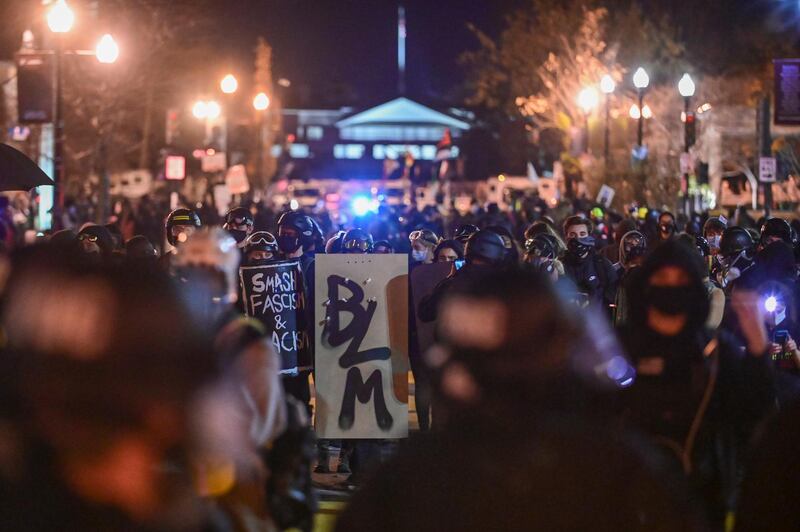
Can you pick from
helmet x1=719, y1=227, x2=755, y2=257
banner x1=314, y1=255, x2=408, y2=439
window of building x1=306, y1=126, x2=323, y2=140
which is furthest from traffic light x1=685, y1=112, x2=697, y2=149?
window of building x1=306, y1=126, x2=323, y2=140

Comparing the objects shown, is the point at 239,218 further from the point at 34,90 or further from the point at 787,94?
the point at 787,94

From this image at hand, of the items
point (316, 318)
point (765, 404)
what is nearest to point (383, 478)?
point (765, 404)

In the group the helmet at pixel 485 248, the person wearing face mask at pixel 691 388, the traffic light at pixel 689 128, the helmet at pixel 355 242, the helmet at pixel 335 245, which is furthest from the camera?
the traffic light at pixel 689 128

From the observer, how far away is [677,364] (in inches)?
196

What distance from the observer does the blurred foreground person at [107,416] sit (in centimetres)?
333

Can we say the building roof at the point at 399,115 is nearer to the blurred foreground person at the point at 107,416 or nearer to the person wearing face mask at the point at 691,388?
the person wearing face mask at the point at 691,388

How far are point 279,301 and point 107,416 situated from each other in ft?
18.5

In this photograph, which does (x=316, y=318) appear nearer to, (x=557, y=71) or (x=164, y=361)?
(x=164, y=361)

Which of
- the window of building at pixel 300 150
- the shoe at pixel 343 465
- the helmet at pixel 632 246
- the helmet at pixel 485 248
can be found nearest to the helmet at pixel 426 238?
the helmet at pixel 632 246

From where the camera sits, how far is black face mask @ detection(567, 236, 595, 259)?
1160 cm

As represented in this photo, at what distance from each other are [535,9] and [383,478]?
2406 inches

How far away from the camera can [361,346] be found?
959 centimetres

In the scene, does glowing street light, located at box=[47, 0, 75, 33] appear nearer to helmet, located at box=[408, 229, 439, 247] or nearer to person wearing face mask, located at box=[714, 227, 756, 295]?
helmet, located at box=[408, 229, 439, 247]

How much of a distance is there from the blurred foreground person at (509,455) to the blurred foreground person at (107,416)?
1.95ft
